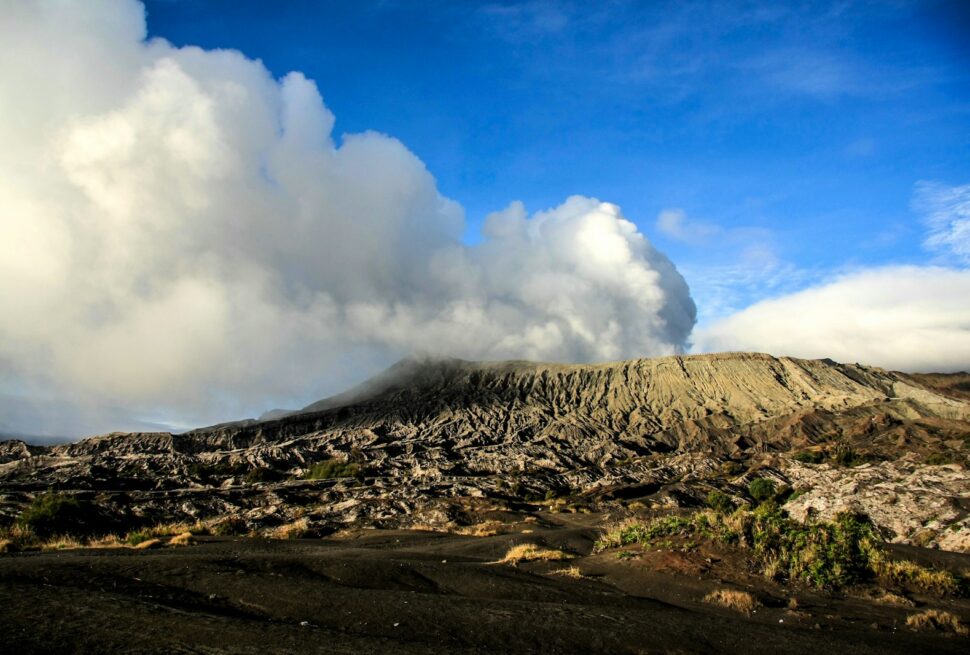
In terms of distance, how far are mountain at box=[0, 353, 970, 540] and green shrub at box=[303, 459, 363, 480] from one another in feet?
5.15

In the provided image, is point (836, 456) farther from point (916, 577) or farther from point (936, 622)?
point (936, 622)

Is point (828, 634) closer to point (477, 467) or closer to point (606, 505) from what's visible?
point (606, 505)

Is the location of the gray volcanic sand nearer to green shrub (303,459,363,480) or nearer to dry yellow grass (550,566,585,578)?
dry yellow grass (550,566,585,578)

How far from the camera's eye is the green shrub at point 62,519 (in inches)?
1308

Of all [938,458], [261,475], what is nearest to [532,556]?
[938,458]

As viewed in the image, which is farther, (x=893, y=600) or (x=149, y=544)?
(x=149, y=544)

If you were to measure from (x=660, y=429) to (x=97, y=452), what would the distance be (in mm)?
113232

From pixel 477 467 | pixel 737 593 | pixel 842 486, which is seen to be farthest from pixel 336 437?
pixel 737 593

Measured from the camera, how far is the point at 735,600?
49.1ft

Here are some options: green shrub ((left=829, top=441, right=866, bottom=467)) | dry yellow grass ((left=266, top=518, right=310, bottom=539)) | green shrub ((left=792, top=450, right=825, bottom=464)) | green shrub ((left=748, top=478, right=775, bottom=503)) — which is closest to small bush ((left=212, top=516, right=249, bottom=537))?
dry yellow grass ((left=266, top=518, right=310, bottom=539))

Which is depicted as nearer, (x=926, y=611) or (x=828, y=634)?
(x=828, y=634)

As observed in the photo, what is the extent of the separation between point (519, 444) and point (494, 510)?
6907 centimetres

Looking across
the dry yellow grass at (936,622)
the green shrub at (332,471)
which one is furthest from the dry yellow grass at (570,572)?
the green shrub at (332,471)

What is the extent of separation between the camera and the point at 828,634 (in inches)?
492
